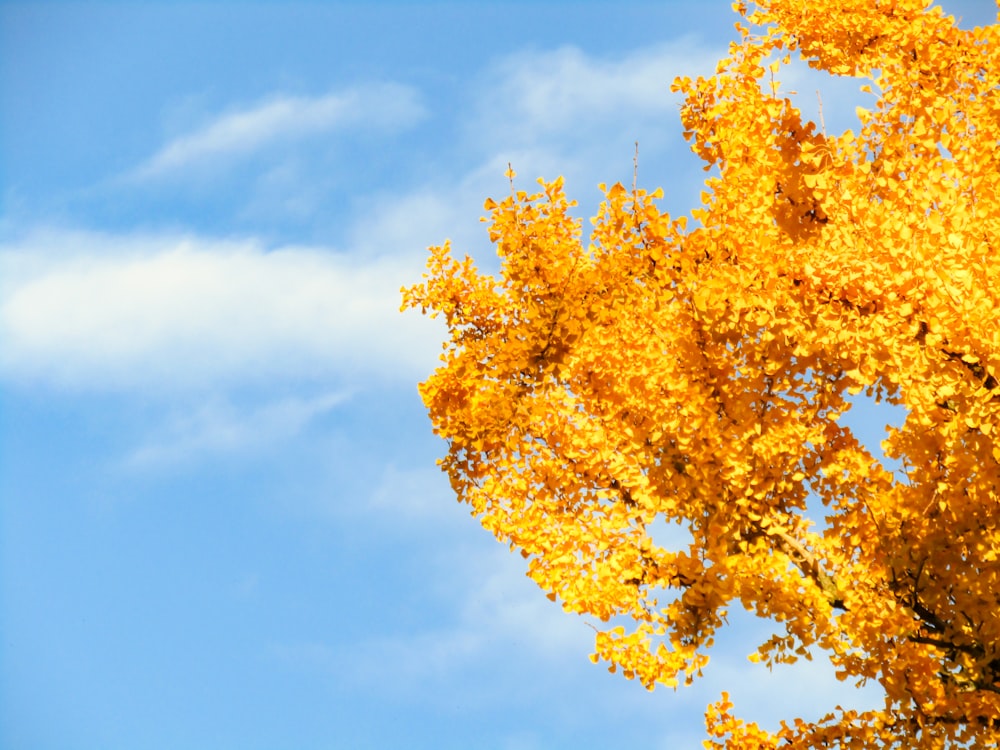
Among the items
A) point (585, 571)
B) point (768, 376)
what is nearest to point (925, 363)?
point (768, 376)

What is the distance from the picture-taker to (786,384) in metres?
7.71

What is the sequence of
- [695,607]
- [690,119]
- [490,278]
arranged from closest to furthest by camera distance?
[695,607]
[690,119]
[490,278]

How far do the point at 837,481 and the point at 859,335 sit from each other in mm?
2114

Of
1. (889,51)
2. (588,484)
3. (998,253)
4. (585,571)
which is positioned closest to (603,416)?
(588,484)

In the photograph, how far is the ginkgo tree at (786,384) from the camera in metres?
6.24

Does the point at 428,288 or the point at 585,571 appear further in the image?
the point at 428,288

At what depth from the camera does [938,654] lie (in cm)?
761

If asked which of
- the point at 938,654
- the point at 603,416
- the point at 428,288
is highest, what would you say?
the point at 428,288

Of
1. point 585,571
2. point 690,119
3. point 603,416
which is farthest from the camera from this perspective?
point 690,119

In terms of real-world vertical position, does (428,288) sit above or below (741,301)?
above

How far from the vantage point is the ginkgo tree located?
20.5ft

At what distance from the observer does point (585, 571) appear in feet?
26.4

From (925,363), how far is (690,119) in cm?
422

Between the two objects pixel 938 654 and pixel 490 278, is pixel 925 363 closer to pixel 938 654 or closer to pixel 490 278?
pixel 938 654
